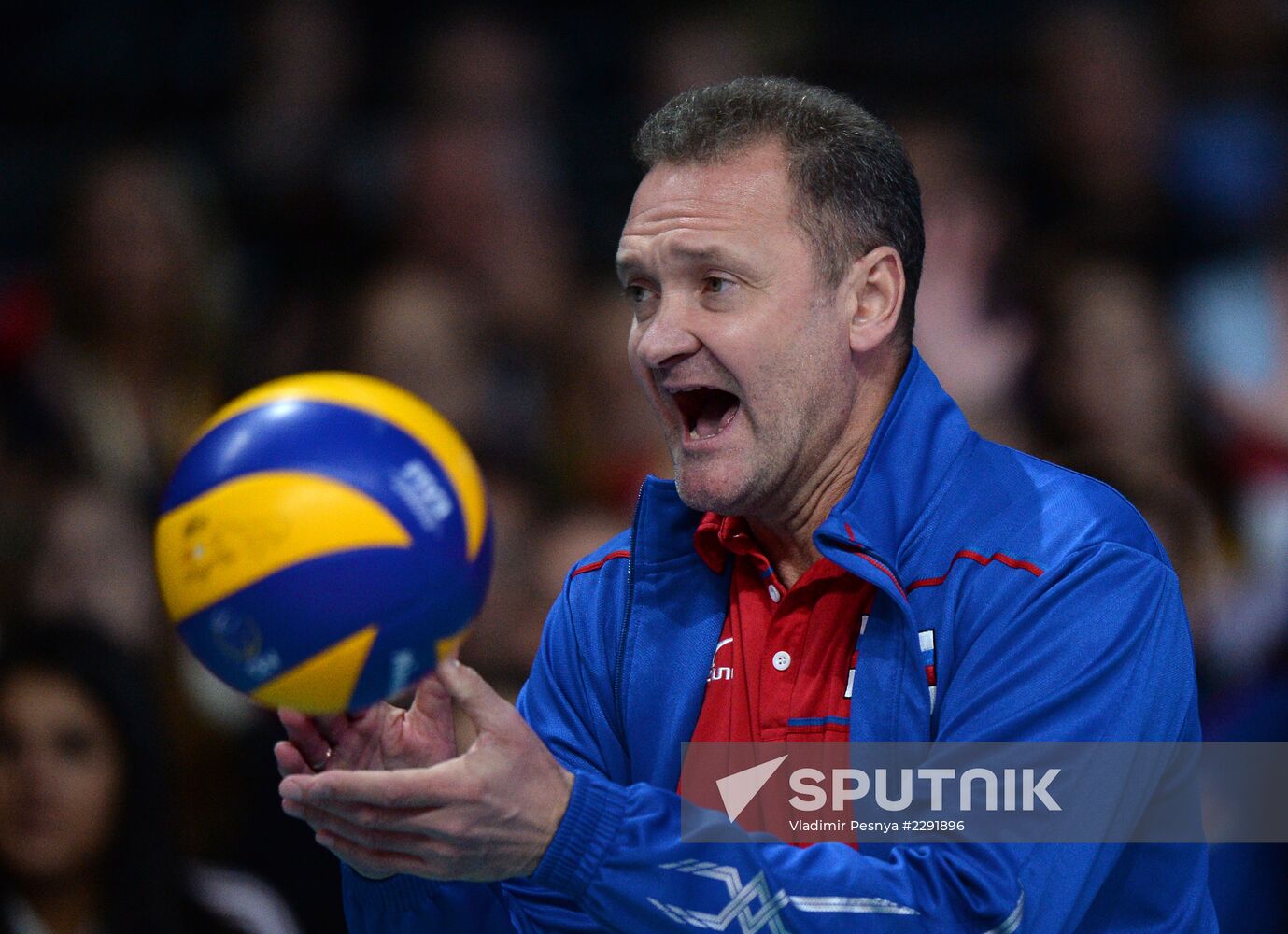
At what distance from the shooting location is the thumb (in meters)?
2.58

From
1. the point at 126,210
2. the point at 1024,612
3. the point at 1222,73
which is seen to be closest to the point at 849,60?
the point at 1222,73

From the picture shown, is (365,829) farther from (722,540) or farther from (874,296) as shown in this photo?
(874,296)

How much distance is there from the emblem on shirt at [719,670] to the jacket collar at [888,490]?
206mm

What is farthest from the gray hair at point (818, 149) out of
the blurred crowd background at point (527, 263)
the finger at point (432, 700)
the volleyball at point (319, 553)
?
the blurred crowd background at point (527, 263)

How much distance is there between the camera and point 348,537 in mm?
2633

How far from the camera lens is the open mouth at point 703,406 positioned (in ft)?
11.2

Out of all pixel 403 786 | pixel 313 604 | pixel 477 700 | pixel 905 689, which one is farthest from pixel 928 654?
pixel 313 604

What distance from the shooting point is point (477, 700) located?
8.49 feet

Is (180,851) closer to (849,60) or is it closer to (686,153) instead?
(686,153)

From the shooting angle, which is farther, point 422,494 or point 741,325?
point 741,325

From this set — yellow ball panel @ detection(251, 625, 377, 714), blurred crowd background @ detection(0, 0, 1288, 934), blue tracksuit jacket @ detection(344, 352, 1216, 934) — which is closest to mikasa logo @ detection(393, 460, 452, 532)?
yellow ball panel @ detection(251, 625, 377, 714)

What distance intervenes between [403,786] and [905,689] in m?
0.94

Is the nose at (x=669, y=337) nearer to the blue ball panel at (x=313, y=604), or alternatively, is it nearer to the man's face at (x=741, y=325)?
the man's face at (x=741, y=325)

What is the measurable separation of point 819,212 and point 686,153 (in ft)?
0.95
